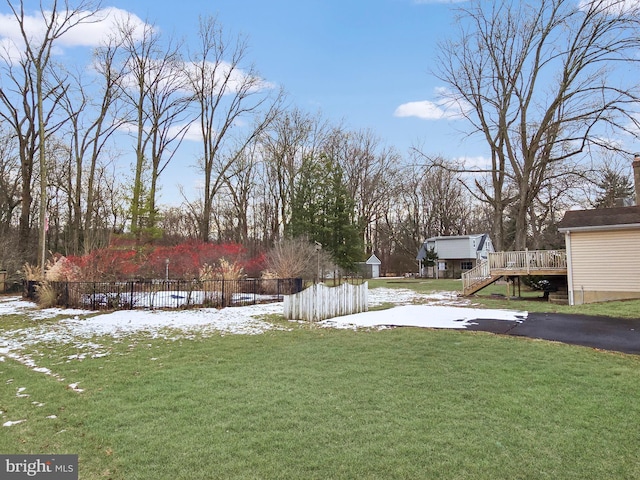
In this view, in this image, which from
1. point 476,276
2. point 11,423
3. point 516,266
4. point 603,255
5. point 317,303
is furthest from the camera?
point 476,276

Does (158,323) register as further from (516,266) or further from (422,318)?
(516,266)

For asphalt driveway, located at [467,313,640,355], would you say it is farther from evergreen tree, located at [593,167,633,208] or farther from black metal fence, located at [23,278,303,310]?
evergreen tree, located at [593,167,633,208]

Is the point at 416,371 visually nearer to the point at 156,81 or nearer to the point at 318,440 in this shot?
the point at 318,440

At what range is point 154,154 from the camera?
88.2ft

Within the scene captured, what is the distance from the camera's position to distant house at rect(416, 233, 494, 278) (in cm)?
4072

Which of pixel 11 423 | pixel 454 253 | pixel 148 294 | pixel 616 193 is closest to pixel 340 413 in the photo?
pixel 11 423

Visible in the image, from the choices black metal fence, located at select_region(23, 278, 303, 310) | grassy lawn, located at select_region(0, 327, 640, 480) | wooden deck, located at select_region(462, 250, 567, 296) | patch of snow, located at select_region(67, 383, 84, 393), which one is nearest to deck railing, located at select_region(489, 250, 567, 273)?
wooden deck, located at select_region(462, 250, 567, 296)

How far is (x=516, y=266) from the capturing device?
17.3m

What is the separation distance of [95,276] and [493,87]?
76.6ft

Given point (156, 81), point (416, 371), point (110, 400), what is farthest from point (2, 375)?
point (156, 81)

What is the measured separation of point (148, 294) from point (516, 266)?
15.3 meters

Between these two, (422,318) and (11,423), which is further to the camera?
(422,318)

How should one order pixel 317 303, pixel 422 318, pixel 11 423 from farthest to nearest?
pixel 317 303 < pixel 422 318 < pixel 11 423

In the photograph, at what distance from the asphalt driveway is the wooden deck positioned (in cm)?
671
